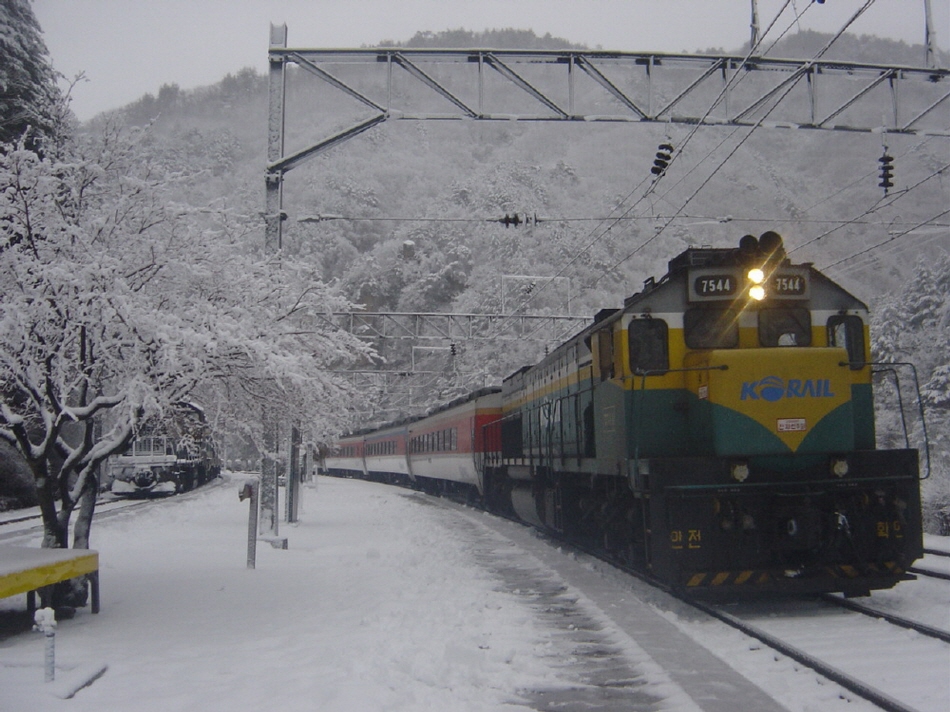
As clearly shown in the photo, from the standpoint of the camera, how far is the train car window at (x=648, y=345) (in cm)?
996

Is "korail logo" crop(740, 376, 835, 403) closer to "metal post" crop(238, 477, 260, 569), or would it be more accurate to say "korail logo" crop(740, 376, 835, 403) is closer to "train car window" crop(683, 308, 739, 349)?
"train car window" crop(683, 308, 739, 349)

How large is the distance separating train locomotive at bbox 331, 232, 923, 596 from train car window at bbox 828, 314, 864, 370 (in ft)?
0.05

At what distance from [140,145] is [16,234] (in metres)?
1.83

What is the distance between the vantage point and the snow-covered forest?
848cm

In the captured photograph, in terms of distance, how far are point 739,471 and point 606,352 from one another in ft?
7.56

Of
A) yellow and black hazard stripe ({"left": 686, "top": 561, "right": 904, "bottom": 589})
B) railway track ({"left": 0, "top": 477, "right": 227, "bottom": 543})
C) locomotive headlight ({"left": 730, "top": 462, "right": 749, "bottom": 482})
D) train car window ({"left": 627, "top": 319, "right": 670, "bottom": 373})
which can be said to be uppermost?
train car window ({"left": 627, "top": 319, "right": 670, "bottom": 373})

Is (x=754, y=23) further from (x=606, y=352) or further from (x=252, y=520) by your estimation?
(x=252, y=520)

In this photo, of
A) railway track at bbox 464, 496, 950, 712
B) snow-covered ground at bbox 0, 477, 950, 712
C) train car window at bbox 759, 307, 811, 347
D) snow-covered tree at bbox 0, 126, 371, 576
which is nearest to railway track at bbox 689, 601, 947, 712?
railway track at bbox 464, 496, 950, 712

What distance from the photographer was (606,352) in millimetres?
10656

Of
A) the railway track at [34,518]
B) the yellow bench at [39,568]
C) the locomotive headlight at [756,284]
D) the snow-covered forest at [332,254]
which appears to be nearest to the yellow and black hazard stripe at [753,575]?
the locomotive headlight at [756,284]

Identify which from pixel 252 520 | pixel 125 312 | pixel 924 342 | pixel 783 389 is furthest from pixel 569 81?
pixel 924 342

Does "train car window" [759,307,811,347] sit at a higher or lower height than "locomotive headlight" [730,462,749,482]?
higher

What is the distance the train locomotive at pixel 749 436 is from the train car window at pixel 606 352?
0.02m

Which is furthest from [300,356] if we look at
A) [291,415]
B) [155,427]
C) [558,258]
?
[558,258]
